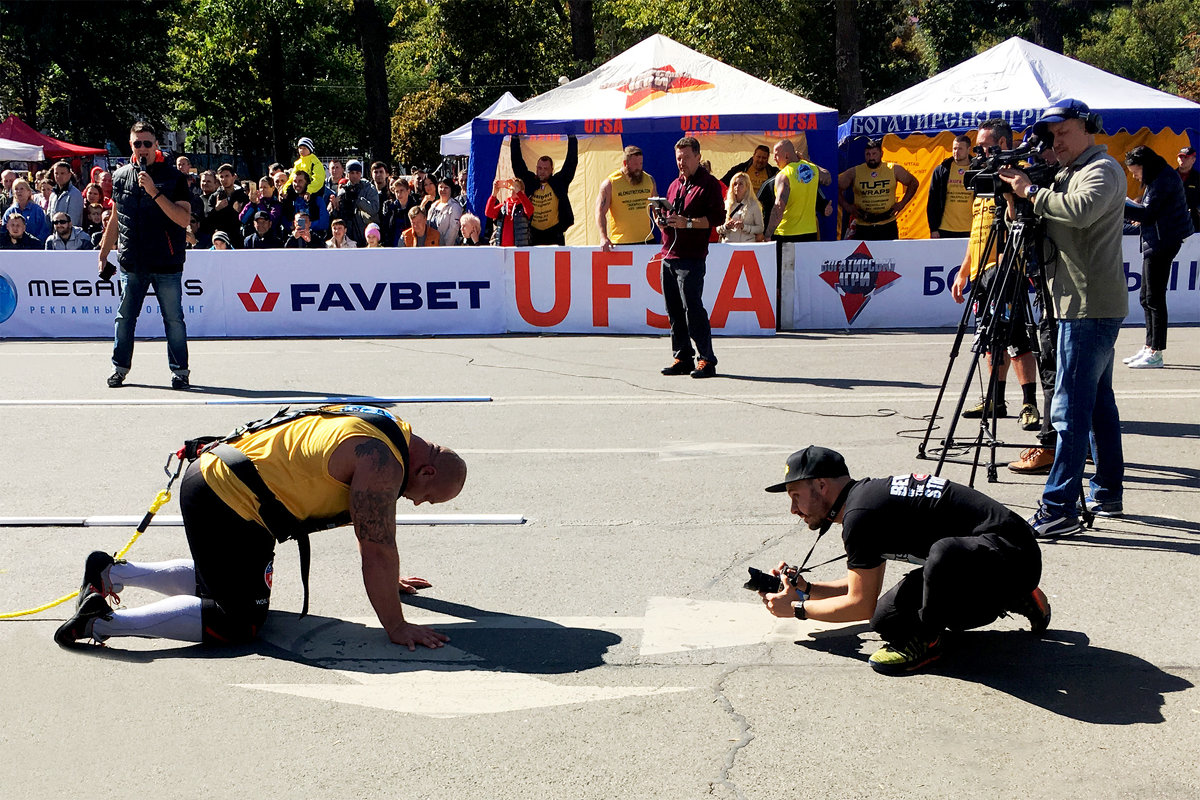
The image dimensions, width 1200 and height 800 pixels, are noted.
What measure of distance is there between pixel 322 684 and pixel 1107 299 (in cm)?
383

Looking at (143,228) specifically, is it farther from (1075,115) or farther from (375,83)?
(375,83)

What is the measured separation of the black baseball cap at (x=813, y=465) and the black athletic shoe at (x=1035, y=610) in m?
0.84

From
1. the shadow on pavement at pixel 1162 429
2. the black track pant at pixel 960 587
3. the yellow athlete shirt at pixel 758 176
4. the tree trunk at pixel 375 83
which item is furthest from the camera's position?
the tree trunk at pixel 375 83

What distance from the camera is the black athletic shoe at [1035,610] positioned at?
443 centimetres

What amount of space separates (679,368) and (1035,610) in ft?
21.4

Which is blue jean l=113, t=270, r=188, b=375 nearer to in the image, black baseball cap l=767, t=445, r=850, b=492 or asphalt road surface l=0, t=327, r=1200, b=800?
asphalt road surface l=0, t=327, r=1200, b=800

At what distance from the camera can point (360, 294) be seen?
14094 millimetres

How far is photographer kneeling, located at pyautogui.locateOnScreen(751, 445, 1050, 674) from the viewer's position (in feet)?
13.6

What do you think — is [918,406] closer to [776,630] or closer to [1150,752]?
[776,630]

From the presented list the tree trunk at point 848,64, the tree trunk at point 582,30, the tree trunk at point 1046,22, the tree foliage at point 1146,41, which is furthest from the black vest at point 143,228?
the tree foliage at point 1146,41

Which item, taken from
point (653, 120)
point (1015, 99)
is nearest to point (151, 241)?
point (653, 120)

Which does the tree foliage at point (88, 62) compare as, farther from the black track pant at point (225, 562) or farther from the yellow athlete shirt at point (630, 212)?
the black track pant at point (225, 562)

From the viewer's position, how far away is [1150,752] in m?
3.62

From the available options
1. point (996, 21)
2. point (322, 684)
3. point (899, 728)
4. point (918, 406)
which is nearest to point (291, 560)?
point (322, 684)
